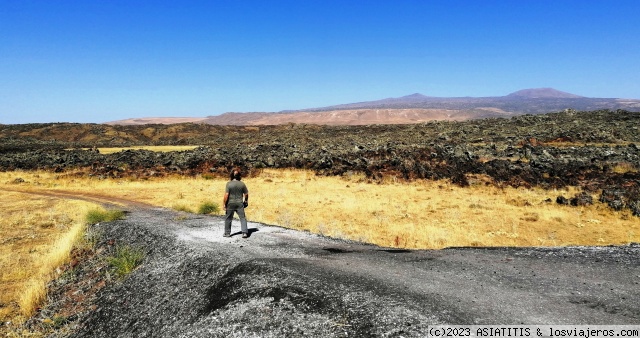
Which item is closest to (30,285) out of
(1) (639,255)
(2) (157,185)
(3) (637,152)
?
(1) (639,255)

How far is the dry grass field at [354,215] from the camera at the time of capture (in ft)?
50.3

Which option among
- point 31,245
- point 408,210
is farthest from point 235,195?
point 408,210

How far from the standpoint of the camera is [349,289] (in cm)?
777

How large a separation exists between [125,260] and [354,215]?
1272 centimetres

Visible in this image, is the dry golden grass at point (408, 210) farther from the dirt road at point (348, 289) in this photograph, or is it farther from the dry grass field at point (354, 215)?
the dirt road at point (348, 289)

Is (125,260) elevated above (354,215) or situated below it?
A: above

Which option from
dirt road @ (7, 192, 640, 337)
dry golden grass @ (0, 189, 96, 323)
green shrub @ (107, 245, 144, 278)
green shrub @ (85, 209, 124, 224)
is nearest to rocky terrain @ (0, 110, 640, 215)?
dirt road @ (7, 192, 640, 337)

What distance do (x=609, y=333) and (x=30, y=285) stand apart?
50.3 ft

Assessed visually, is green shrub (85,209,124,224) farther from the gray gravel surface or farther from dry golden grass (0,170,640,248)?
the gray gravel surface

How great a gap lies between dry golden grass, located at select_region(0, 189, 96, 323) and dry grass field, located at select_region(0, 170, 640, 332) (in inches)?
1.6

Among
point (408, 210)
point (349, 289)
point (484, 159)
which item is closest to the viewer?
point (349, 289)

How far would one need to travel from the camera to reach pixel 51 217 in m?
21.2

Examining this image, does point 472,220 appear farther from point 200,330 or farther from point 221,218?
point 200,330

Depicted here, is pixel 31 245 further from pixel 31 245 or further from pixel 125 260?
pixel 125 260
